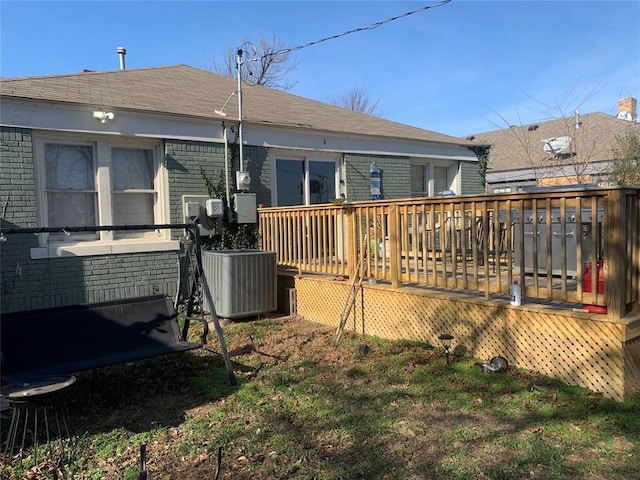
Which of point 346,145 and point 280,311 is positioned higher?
point 346,145

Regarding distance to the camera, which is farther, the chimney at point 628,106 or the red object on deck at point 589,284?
the chimney at point 628,106

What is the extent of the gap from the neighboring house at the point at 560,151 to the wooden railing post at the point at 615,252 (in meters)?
11.5

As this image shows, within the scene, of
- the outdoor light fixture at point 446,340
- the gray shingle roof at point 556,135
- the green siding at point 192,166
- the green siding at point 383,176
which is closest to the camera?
the outdoor light fixture at point 446,340

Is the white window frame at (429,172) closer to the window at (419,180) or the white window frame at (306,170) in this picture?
the window at (419,180)

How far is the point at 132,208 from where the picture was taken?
7754mm

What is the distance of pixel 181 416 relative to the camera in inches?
160

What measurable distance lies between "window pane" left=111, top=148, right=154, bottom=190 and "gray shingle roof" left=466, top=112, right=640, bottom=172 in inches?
474

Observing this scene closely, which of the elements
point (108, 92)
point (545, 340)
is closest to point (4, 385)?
point (545, 340)

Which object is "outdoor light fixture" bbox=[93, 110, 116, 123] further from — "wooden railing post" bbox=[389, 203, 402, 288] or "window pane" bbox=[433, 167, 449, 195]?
"window pane" bbox=[433, 167, 449, 195]

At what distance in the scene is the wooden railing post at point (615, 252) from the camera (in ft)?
13.0

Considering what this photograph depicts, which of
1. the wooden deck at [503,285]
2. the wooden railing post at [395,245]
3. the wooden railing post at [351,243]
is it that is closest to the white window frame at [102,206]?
the wooden deck at [503,285]

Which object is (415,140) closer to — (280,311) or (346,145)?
(346,145)

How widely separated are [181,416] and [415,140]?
8.57 m

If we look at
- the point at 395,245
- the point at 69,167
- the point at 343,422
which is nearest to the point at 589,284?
the point at 395,245
